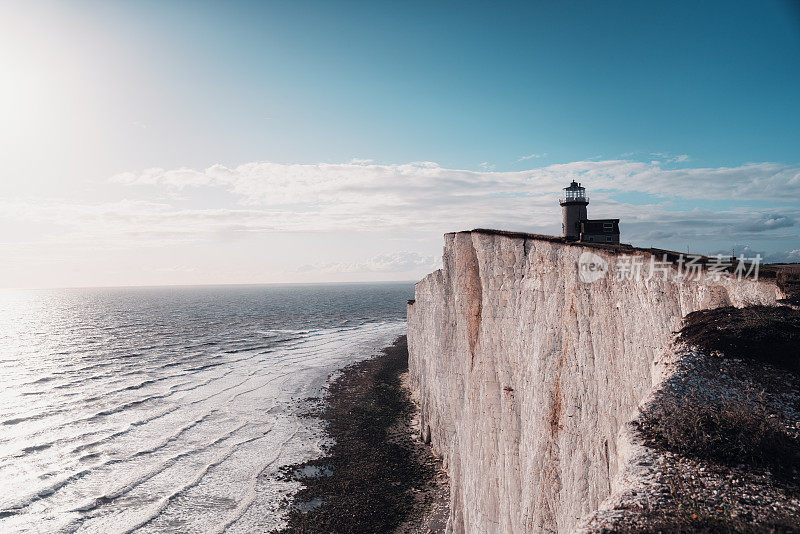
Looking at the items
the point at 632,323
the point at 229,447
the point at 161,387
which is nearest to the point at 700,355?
the point at 632,323

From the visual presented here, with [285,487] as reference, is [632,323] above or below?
above

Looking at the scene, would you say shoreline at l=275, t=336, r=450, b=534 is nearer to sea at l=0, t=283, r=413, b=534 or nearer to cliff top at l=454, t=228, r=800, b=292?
sea at l=0, t=283, r=413, b=534

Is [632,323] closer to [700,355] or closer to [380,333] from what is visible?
[700,355]

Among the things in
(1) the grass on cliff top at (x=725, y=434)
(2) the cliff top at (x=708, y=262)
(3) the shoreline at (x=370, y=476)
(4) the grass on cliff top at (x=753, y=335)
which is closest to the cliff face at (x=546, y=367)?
(2) the cliff top at (x=708, y=262)

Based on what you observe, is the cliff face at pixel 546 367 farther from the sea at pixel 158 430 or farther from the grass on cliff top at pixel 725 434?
the sea at pixel 158 430

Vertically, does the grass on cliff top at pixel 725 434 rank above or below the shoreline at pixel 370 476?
above

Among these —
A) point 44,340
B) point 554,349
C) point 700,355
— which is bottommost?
point 44,340
